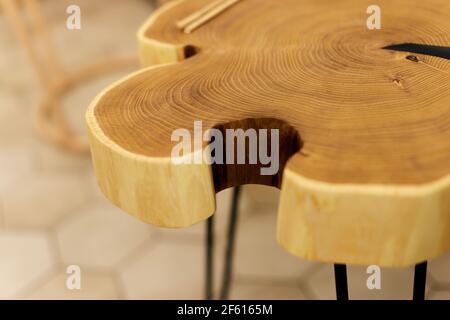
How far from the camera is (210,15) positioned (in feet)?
2.85

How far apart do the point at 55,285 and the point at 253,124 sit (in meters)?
0.83

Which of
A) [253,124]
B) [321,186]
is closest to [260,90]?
[253,124]

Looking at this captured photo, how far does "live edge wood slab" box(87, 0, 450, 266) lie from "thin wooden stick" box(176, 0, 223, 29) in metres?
0.02

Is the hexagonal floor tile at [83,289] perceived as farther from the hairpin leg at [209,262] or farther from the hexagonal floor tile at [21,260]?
the hairpin leg at [209,262]

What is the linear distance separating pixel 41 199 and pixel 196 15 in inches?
35.0

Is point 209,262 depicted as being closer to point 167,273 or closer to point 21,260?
point 167,273

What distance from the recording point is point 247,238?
1389 millimetres

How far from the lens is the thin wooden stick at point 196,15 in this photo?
0.85 m

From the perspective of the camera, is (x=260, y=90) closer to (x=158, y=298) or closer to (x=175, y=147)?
(x=175, y=147)

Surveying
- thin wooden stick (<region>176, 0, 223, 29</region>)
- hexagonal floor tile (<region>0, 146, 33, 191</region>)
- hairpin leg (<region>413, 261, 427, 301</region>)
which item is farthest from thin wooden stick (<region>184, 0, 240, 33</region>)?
hexagonal floor tile (<region>0, 146, 33, 191</region>)

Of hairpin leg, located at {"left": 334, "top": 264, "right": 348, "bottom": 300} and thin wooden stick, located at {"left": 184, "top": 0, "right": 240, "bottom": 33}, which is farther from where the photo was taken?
thin wooden stick, located at {"left": 184, "top": 0, "right": 240, "bottom": 33}

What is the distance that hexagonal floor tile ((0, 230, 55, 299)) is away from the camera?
1.28 meters

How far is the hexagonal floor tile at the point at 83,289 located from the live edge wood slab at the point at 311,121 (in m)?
0.63

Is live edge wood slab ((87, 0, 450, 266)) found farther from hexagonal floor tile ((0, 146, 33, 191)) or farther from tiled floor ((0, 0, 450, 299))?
hexagonal floor tile ((0, 146, 33, 191))
